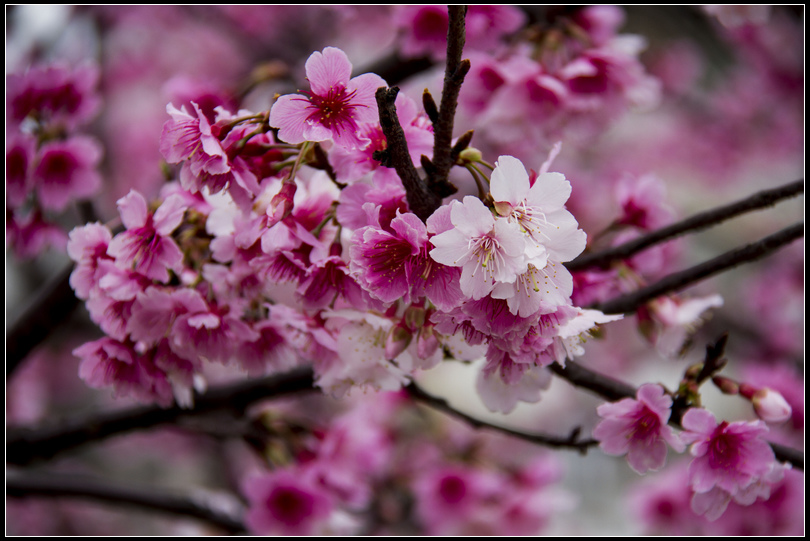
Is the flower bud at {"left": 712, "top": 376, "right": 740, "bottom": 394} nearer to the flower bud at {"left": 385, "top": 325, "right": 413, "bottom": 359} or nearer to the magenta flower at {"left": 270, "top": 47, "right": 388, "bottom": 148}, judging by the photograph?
the flower bud at {"left": 385, "top": 325, "right": 413, "bottom": 359}

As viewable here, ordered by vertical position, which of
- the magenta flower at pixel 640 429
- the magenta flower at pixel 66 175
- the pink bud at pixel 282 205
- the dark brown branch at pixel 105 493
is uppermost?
the magenta flower at pixel 66 175

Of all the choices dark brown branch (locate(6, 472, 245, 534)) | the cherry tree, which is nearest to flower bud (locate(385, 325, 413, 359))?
the cherry tree

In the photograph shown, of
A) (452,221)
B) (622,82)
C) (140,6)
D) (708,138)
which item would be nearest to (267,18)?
(140,6)

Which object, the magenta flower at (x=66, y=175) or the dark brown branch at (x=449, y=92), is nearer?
the dark brown branch at (x=449, y=92)

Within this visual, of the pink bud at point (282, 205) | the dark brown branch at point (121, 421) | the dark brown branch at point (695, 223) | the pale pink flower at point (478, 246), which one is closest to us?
the pale pink flower at point (478, 246)

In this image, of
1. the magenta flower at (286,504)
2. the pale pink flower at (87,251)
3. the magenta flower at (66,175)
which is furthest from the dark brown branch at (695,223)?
the magenta flower at (66,175)

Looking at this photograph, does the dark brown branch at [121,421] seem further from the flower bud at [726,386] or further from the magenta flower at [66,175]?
the flower bud at [726,386]

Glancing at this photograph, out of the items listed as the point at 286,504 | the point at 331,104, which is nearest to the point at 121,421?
the point at 286,504
